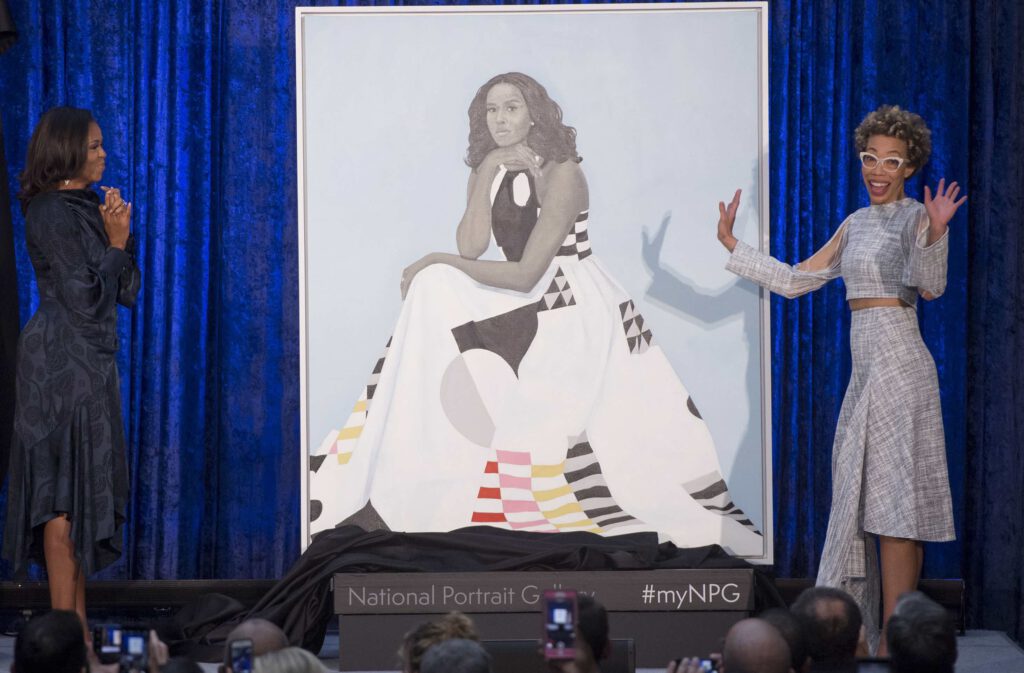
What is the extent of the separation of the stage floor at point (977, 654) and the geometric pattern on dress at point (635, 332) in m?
1.06

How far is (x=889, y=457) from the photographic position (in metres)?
3.86

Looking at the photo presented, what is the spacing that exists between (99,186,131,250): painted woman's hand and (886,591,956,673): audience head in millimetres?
2558

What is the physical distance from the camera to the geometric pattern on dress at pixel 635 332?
437 cm

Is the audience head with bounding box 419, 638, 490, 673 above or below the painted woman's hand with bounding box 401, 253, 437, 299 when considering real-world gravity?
below

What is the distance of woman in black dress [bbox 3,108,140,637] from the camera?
383 cm

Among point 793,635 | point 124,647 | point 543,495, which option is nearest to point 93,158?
point 543,495

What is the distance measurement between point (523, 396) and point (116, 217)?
1420 mm

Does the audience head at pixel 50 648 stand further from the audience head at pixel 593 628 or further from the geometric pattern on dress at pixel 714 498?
the geometric pattern on dress at pixel 714 498

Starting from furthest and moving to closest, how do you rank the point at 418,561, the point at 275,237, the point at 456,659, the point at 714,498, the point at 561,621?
1. the point at 275,237
2. the point at 714,498
3. the point at 418,561
4. the point at 561,621
5. the point at 456,659

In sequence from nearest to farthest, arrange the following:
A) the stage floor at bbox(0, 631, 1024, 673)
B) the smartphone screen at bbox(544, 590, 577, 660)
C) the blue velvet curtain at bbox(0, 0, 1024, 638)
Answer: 1. the smartphone screen at bbox(544, 590, 577, 660)
2. the stage floor at bbox(0, 631, 1024, 673)
3. the blue velvet curtain at bbox(0, 0, 1024, 638)

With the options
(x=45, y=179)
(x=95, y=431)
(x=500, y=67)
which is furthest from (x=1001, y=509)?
(x=45, y=179)

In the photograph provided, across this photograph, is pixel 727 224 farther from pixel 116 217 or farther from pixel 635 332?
pixel 116 217

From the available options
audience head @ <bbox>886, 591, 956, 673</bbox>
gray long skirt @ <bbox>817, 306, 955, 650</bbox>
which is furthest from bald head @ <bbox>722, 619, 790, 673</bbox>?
gray long skirt @ <bbox>817, 306, 955, 650</bbox>

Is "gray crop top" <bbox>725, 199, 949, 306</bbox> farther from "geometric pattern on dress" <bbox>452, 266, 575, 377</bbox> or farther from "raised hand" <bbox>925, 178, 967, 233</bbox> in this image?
"geometric pattern on dress" <bbox>452, 266, 575, 377</bbox>
